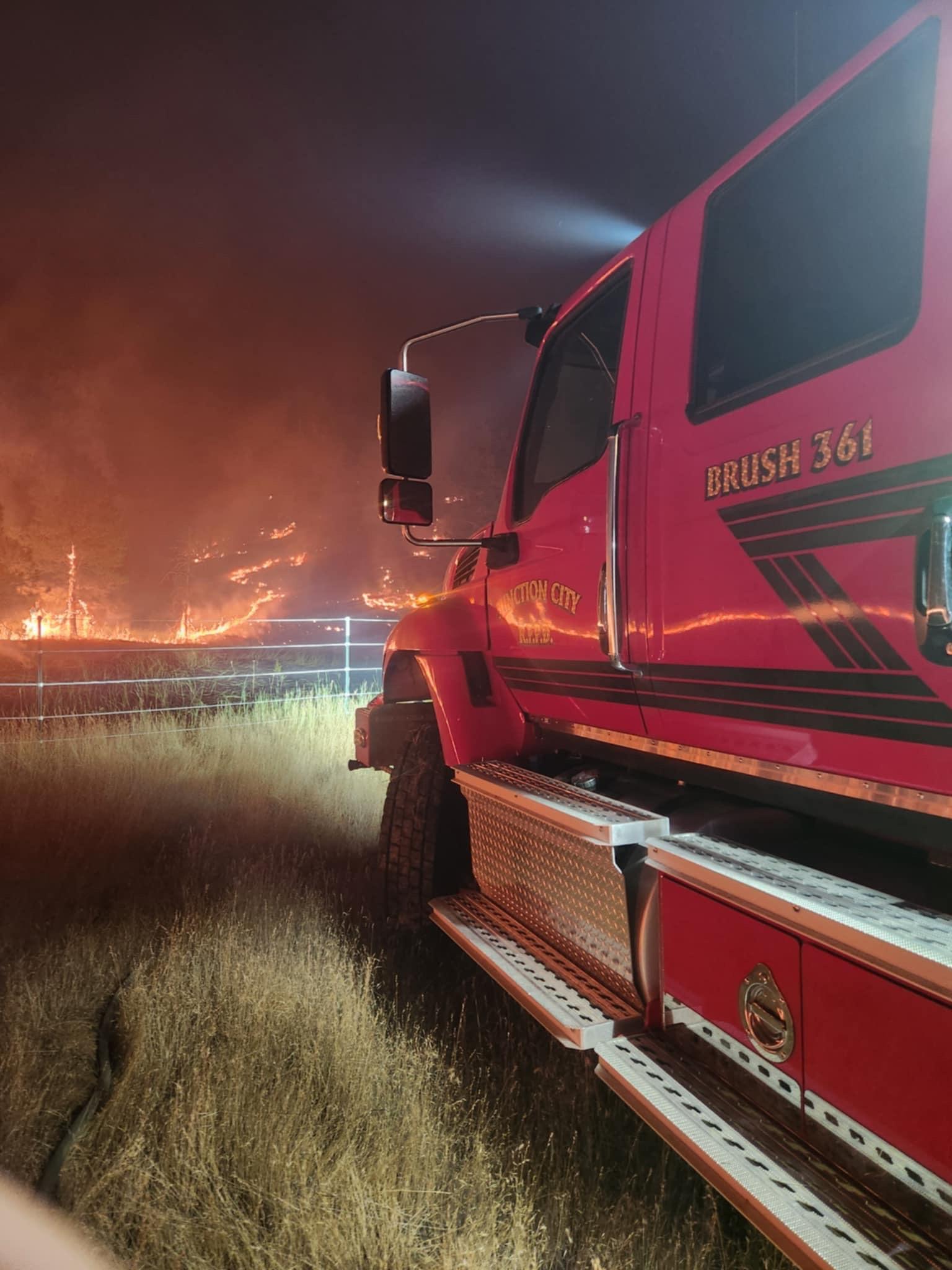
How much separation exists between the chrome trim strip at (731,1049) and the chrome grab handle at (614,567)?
2.70 ft

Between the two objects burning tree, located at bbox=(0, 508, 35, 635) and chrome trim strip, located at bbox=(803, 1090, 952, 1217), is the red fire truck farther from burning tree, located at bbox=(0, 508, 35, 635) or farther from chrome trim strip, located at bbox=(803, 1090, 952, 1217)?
burning tree, located at bbox=(0, 508, 35, 635)

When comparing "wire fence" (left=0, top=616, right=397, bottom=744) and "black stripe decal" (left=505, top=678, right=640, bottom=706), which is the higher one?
"black stripe decal" (left=505, top=678, right=640, bottom=706)

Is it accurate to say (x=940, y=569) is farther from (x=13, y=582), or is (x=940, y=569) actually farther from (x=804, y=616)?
(x=13, y=582)

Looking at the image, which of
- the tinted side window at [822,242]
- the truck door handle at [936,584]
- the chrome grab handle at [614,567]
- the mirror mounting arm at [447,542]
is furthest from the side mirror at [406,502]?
the truck door handle at [936,584]

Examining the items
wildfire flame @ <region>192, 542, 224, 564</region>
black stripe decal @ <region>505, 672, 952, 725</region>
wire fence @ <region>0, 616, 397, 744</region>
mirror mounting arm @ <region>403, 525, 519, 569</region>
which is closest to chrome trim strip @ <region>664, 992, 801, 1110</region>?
black stripe decal @ <region>505, 672, 952, 725</region>

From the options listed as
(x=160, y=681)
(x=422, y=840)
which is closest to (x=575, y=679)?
(x=422, y=840)

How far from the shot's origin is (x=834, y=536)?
1446 mm

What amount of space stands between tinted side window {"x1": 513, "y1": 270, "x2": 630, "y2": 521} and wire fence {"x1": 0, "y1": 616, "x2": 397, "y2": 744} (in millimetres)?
4501

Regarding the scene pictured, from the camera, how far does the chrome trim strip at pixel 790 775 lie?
135 cm

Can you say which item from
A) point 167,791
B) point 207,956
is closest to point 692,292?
point 207,956

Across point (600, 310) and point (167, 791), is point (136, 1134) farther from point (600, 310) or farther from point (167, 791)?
point (167, 791)

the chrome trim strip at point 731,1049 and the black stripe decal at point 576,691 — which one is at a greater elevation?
the black stripe decal at point 576,691

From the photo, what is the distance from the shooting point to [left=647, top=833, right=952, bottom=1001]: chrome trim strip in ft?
3.83

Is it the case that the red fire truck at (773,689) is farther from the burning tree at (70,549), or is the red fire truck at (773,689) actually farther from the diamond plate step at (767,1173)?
the burning tree at (70,549)
